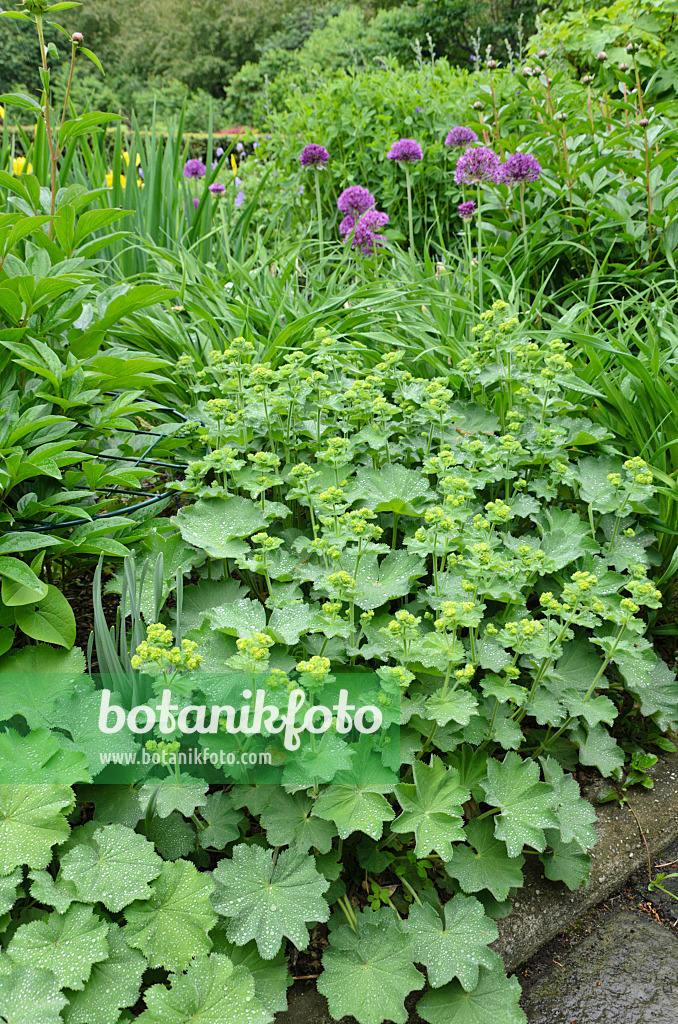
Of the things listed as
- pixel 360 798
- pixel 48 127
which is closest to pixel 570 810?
pixel 360 798

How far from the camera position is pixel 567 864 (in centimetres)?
138

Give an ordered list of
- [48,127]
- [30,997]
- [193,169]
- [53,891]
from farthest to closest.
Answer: [193,169]
[48,127]
[53,891]
[30,997]

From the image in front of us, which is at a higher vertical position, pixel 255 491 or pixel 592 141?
pixel 592 141

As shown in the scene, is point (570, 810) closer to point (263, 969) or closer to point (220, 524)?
point (263, 969)

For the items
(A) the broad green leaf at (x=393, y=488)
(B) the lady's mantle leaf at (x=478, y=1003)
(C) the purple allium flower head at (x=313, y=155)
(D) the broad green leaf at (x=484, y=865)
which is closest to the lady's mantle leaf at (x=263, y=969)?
(B) the lady's mantle leaf at (x=478, y=1003)

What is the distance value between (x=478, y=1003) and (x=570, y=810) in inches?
14.8

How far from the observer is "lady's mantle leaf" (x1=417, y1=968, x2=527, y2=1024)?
3.77 ft

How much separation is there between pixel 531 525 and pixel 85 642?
3.92 feet

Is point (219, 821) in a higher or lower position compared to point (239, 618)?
lower

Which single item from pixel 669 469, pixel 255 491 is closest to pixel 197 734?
pixel 255 491

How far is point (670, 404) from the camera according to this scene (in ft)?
6.32

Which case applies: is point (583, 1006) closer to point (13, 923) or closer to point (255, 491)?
point (13, 923)

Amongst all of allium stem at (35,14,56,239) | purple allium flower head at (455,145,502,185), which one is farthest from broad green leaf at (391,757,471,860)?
purple allium flower head at (455,145,502,185)

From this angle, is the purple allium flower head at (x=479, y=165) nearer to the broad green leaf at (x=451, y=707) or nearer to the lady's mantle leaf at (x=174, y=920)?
the broad green leaf at (x=451, y=707)
